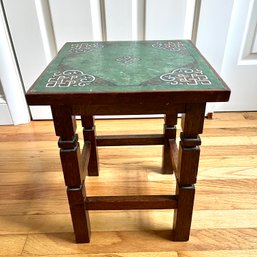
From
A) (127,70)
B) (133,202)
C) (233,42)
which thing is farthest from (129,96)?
(233,42)

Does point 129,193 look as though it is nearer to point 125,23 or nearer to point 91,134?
point 91,134

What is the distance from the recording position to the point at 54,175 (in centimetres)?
82

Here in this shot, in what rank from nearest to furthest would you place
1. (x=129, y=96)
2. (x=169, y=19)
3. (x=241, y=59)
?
(x=129, y=96)
(x=169, y=19)
(x=241, y=59)

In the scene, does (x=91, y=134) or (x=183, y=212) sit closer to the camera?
(x=183, y=212)

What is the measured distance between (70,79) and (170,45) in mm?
334

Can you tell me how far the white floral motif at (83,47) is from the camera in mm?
649

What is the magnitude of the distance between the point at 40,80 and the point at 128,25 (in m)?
0.57

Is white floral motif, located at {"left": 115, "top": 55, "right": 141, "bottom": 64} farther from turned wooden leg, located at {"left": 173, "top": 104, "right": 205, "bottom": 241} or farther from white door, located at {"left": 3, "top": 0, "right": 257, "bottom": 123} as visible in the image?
white door, located at {"left": 3, "top": 0, "right": 257, "bottom": 123}

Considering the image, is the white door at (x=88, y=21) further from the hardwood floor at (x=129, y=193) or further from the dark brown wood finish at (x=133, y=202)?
the dark brown wood finish at (x=133, y=202)

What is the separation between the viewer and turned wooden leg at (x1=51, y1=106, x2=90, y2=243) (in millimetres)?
439

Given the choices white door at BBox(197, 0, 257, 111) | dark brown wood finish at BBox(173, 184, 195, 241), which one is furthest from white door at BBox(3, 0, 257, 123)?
dark brown wood finish at BBox(173, 184, 195, 241)

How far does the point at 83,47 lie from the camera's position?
676 mm

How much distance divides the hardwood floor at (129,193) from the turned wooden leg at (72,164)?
0.08 metres

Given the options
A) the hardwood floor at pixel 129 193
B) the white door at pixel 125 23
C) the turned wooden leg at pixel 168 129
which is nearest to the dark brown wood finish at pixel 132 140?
the turned wooden leg at pixel 168 129
